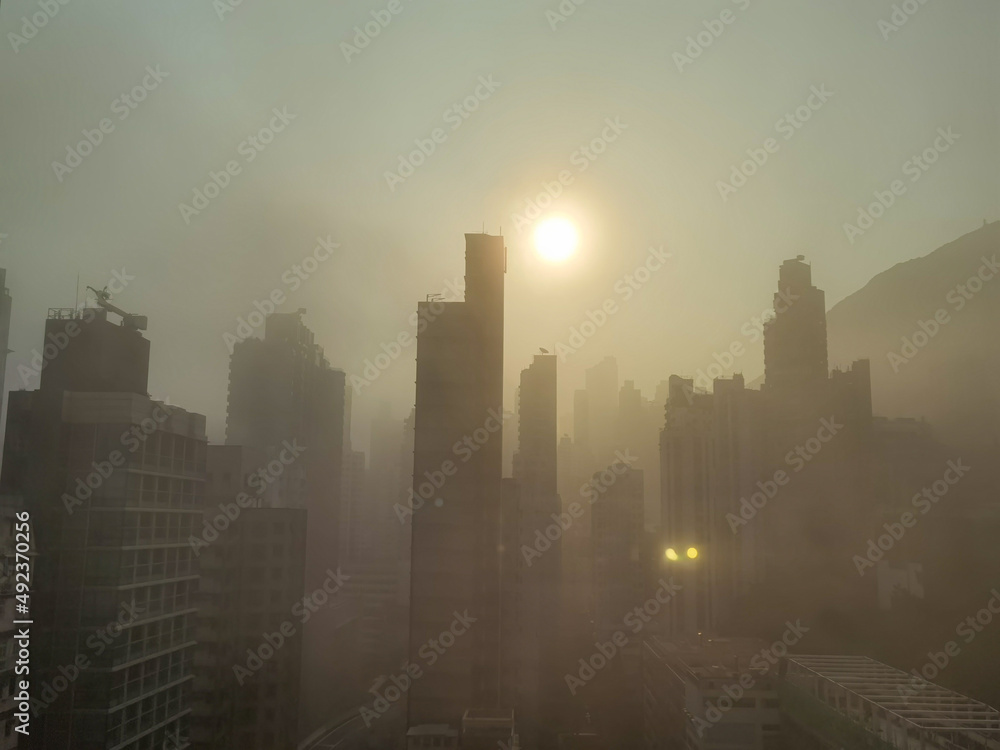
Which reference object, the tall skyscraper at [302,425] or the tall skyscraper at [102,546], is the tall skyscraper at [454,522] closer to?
the tall skyscraper at [102,546]

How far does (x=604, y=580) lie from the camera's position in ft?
184

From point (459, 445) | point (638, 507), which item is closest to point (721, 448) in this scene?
point (638, 507)

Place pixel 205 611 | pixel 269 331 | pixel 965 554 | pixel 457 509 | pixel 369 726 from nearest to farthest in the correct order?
pixel 457 509
pixel 205 611
pixel 369 726
pixel 965 554
pixel 269 331

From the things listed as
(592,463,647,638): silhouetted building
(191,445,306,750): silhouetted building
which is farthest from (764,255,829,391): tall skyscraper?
(191,445,306,750): silhouetted building

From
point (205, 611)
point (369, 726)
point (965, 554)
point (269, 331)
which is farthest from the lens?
point (269, 331)

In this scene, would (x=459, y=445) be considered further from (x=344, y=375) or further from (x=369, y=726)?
(x=344, y=375)

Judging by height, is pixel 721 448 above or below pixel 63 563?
above

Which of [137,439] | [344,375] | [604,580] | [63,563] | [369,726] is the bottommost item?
[369,726]

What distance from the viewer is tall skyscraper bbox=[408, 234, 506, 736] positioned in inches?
1094

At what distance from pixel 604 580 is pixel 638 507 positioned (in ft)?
22.0

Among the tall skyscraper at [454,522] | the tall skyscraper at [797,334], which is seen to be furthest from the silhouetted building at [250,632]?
the tall skyscraper at [797,334]

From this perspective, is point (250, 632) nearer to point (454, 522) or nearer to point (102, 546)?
point (454, 522)

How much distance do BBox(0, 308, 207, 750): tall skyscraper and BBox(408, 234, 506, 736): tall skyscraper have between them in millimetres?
8633

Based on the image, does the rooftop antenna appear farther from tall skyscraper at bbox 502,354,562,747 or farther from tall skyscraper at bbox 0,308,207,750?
tall skyscraper at bbox 502,354,562,747
